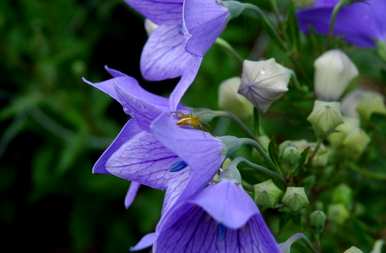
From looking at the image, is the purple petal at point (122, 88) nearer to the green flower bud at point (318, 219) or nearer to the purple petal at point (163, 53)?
the purple petal at point (163, 53)

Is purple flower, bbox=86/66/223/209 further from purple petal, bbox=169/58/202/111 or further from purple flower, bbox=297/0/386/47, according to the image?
purple flower, bbox=297/0/386/47

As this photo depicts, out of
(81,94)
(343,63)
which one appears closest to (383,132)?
(343,63)

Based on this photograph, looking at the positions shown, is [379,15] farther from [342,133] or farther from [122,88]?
[122,88]

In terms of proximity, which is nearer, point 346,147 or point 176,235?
point 176,235

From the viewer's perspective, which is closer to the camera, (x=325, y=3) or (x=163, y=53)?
(x=163, y=53)

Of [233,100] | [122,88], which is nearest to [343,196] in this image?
[233,100]

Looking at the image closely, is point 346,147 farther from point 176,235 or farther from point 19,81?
point 19,81
